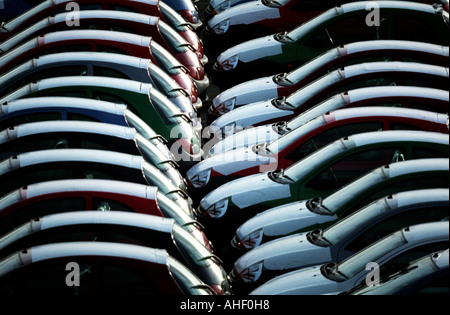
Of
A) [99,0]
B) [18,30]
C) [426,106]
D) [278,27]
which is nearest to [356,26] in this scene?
[278,27]

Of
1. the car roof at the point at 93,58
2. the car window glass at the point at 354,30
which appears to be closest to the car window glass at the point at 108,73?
the car roof at the point at 93,58

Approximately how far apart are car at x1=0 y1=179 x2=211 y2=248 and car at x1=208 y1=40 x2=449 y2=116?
3.88m

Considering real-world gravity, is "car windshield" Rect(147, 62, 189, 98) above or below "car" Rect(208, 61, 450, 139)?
Result: above

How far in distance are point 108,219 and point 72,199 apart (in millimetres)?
807

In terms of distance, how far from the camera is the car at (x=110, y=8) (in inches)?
551

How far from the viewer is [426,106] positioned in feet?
37.7

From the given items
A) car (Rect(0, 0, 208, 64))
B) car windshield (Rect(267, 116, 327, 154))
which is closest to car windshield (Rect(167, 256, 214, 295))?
car windshield (Rect(267, 116, 327, 154))

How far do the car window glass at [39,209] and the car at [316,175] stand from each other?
6.97ft

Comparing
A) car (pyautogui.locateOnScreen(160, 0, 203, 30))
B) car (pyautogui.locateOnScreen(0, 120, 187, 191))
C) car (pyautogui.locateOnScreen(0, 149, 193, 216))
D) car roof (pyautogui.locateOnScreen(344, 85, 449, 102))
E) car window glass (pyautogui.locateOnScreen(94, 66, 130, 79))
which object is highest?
car (pyautogui.locateOnScreen(160, 0, 203, 30))

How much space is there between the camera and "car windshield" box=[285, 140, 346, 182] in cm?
1041

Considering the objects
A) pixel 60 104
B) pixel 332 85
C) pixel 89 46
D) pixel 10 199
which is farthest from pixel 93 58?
pixel 10 199

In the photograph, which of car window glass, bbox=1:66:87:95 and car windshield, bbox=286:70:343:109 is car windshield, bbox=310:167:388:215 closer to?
car windshield, bbox=286:70:343:109
